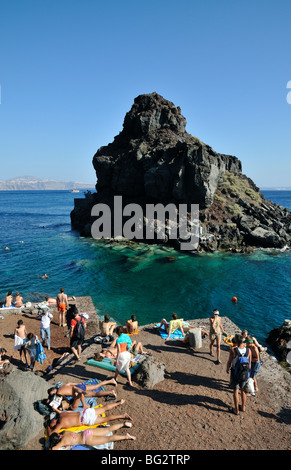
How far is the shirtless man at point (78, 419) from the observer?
21.8 ft

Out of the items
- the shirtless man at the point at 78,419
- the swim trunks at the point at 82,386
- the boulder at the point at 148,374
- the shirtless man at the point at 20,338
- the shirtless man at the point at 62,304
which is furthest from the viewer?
the shirtless man at the point at 62,304

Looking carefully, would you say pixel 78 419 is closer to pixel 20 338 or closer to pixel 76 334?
pixel 76 334

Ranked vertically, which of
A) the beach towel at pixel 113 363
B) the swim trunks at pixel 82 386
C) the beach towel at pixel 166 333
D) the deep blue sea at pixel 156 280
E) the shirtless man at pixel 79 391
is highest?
the shirtless man at pixel 79 391

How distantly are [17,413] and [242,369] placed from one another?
588cm

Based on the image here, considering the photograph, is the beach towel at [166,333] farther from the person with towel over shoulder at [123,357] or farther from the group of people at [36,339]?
the person with towel over shoulder at [123,357]

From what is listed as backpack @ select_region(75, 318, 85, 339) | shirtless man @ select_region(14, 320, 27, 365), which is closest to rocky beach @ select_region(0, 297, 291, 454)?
backpack @ select_region(75, 318, 85, 339)

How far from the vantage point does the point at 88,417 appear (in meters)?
6.89

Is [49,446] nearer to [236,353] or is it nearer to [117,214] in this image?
[236,353]

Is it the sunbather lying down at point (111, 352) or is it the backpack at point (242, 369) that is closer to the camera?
the backpack at point (242, 369)

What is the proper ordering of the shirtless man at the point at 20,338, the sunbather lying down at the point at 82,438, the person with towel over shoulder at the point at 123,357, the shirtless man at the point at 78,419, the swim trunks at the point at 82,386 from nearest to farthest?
the sunbather lying down at the point at 82,438
the shirtless man at the point at 78,419
the swim trunks at the point at 82,386
the person with towel over shoulder at the point at 123,357
the shirtless man at the point at 20,338

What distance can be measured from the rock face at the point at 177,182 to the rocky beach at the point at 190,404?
31449mm

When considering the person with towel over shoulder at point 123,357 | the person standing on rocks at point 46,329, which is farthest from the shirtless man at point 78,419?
the person standing on rocks at point 46,329

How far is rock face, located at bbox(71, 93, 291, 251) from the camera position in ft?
146

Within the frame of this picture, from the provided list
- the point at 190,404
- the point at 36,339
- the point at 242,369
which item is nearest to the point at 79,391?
the point at 190,404
